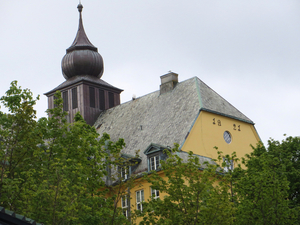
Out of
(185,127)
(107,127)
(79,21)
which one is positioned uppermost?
(79,21)

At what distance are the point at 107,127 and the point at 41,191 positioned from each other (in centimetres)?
2654

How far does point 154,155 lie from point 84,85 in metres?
14.5

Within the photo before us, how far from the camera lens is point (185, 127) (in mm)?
36031

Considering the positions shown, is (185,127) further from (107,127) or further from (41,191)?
(41,191)

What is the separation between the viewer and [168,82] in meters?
42.1

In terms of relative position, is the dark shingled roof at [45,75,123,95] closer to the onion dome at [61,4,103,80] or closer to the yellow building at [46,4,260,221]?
the yellow building at [46,4,260,221]

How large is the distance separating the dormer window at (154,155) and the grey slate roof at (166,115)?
3.39 ft

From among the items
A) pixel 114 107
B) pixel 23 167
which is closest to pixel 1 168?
pixel 23 167

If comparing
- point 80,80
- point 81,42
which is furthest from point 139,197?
point 81,42

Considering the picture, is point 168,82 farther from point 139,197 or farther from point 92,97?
point 139,197

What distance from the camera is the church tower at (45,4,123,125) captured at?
46844mm

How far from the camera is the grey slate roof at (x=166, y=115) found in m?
36.9

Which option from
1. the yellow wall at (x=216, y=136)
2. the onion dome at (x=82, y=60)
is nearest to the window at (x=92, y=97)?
the onion dome at (x=82, y=60)

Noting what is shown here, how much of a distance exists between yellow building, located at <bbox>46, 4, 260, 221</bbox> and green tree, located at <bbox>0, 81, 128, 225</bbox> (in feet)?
36.1
